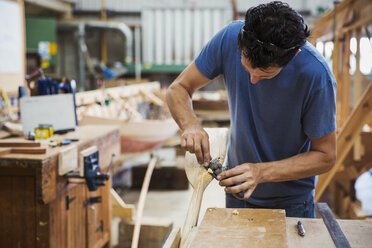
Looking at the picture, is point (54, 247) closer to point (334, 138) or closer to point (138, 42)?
point (334, 138)

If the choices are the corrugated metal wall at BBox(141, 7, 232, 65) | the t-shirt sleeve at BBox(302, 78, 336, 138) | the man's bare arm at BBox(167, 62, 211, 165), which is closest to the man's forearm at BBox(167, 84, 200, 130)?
the man's bare arm at BBox(167, 62, 211, 165)

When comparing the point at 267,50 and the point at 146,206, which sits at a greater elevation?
the point at 267,50

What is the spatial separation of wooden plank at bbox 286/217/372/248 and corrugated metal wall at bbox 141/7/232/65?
905cm

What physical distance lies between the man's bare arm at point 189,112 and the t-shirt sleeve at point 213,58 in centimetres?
3

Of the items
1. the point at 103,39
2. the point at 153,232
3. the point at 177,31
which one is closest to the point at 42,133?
the point at 153,232

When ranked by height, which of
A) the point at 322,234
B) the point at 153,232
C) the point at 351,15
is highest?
the point at 351,15

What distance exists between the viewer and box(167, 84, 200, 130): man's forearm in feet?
5.27

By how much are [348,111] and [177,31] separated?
6.84 m

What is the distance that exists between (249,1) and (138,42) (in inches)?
121

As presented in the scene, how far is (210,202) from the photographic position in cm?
240

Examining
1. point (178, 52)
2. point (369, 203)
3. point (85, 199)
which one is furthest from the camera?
point (178, 52)

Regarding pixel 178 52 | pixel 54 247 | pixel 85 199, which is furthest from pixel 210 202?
pixel 178 52

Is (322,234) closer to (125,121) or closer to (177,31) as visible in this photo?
(125,121)

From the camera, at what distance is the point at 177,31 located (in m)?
10.2
